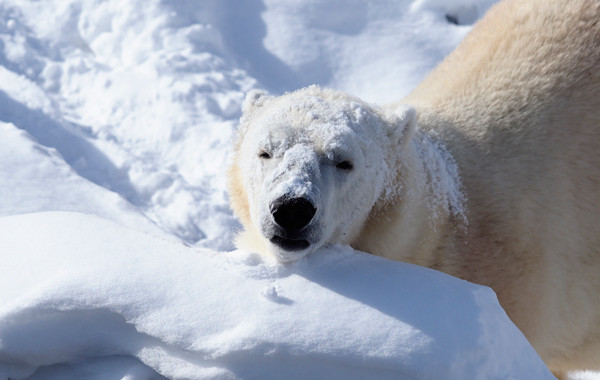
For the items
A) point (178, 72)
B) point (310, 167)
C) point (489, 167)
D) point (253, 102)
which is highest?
point (178, 72)

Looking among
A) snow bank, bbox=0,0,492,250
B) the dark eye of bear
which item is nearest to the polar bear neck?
the dark eye of bear

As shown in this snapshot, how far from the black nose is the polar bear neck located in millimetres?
433

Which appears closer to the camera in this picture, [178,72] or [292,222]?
[292,222]

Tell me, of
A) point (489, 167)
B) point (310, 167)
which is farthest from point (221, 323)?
point (489, 167)

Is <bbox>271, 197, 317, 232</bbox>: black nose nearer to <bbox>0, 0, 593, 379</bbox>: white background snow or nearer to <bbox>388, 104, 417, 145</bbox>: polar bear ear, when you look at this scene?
<bbox>0, 0, 593, 379</bbox>: white background snow

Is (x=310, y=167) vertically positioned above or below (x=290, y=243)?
above

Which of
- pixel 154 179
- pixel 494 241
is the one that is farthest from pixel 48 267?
pixel 154 179

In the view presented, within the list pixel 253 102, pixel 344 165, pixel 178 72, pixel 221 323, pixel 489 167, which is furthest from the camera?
pixel 178 72

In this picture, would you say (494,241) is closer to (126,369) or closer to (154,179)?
(126,369)

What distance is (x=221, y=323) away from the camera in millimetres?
1928

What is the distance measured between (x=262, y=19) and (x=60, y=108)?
190cm

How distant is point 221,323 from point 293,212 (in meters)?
0.47

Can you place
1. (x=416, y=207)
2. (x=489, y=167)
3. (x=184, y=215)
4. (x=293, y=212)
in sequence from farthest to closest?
(x=184, y=215), (x=489, y=167), (x=416, y=207), (x=293, y=212)

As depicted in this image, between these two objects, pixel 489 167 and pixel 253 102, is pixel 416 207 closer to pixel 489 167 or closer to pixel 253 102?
pixel 489 167
